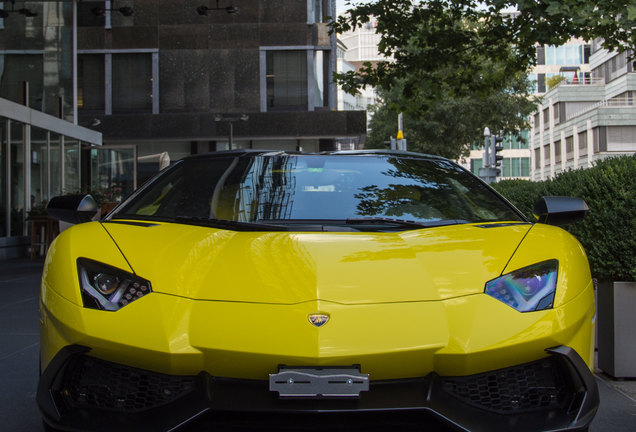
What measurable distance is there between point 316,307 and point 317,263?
9.5 inches

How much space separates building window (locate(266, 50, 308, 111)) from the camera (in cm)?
3080

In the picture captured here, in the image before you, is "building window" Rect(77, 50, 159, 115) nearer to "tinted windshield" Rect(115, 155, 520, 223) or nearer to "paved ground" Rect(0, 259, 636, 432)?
"paved ground" Rect(0, 259, 636, 432)

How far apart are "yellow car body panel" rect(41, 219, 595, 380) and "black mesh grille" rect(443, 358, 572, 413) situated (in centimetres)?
4

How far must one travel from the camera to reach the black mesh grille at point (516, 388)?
2.23m

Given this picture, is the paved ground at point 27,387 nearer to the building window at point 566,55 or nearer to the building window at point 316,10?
the building window at point 316,10

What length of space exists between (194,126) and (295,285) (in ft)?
94.7

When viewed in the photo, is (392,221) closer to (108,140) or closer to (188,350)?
(188,350)

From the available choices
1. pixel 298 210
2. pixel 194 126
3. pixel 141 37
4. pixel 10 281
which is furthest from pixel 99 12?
pixel 298 210

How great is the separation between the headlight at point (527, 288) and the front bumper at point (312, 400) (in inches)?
7.0

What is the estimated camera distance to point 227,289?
2395 mm

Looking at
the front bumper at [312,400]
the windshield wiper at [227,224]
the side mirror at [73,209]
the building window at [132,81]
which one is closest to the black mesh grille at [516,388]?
the front bumper at [312,400]

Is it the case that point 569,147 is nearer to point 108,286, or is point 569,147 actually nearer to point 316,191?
point 316,191

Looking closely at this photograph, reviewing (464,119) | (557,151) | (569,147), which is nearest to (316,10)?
(464,119)

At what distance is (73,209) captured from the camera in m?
3.48
